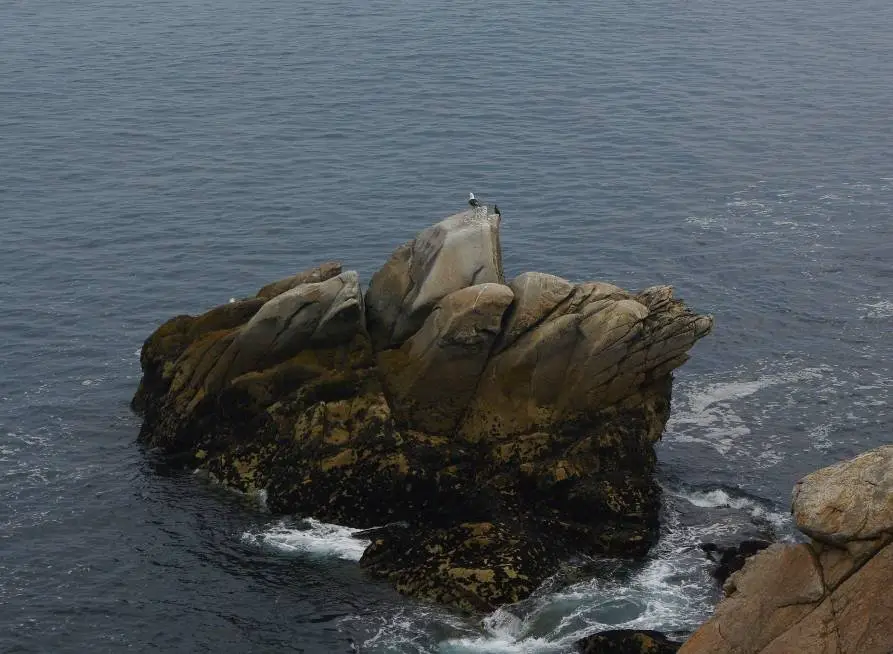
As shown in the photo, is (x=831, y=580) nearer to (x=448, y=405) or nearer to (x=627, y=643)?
(x=627, y=643)

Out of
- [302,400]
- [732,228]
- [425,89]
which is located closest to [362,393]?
[302,400]

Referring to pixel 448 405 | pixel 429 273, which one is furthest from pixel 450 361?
pixel 429 273

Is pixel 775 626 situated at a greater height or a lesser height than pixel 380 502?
greater

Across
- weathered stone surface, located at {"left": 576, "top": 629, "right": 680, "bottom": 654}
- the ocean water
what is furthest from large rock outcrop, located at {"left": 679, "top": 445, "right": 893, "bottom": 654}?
the ocean water

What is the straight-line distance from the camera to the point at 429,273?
62.0 metres

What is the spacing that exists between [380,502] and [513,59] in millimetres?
89092

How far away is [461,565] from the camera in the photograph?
5269 cm

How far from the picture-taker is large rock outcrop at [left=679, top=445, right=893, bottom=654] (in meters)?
36.7

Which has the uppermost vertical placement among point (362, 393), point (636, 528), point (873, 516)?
point (873, 516)

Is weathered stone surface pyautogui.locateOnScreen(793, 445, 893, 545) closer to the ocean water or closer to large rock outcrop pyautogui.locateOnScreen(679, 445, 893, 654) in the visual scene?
large rock outcrop pyautogui.locateOnScreen(679, 445, 893, 654)

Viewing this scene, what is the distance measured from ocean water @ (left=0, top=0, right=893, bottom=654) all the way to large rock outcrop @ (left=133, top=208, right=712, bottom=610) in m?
2.14

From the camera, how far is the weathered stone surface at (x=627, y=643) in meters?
47.2

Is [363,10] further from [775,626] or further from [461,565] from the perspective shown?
[775,626]

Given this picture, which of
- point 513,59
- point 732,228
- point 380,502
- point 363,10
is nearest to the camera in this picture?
point 380,502
